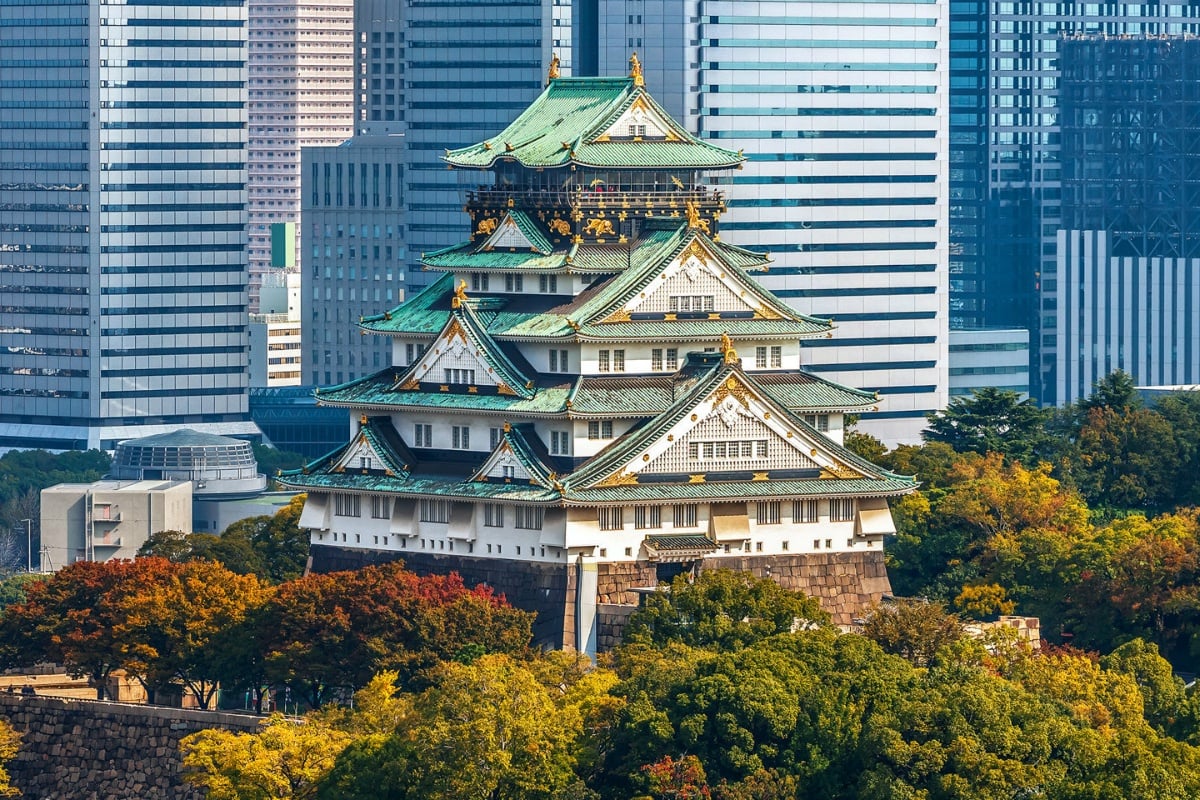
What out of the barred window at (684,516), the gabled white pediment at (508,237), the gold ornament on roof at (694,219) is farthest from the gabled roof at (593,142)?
the barred window at (684,516)

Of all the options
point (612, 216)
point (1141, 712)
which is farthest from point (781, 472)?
point (1141, 712)

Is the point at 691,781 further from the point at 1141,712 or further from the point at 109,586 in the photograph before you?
the point at 109,586

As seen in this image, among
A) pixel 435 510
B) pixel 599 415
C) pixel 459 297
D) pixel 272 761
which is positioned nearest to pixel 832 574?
pixel 599 415

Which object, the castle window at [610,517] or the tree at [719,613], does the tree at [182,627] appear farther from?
the tree at [719,613]

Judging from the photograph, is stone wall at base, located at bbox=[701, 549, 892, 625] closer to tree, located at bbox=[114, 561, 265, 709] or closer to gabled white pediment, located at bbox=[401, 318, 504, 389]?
gabled white pediment, located at bbox=[401, 318, 504, 389]

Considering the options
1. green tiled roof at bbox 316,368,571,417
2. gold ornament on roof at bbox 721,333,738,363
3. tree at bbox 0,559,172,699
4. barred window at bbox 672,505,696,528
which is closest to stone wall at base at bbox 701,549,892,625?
barred window at bbox 672,505,696,528

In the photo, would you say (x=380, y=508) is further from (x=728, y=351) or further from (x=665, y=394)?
(x=728, y=351)
